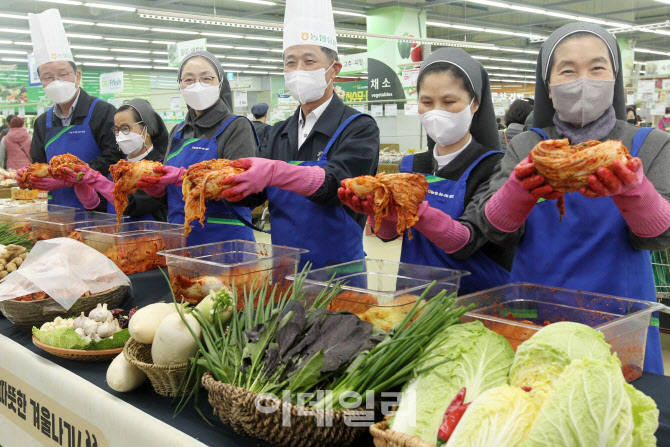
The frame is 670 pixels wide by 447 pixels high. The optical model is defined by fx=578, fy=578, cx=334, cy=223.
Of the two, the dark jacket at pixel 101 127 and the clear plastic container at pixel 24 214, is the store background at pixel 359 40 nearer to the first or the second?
the dark jacket at pixel 101 127

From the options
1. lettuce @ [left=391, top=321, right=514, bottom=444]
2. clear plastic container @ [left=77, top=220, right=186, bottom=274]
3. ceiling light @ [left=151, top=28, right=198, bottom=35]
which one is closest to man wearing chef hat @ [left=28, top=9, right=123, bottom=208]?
clear plastic container @ [left=77, top=220, right=186, bottom=274]

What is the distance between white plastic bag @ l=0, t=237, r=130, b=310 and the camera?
208 cm

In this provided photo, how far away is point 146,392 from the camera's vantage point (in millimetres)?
1581

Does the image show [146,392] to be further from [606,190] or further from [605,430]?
[606,190]

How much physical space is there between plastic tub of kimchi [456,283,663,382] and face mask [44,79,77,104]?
3.39 m

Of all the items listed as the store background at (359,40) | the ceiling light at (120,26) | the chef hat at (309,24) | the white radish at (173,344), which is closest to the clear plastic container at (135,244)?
the chef hat at (309,24)

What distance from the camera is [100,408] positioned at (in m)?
1.55

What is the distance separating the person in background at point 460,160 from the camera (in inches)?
80.7

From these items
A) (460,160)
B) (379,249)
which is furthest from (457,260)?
(379,249)

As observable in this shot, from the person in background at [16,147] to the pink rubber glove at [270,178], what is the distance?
370 inches

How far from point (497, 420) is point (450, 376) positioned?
0.18 meters

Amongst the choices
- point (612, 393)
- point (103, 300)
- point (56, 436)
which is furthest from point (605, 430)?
point (103, 300)

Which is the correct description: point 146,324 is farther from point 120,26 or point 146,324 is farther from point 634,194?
point 120,26

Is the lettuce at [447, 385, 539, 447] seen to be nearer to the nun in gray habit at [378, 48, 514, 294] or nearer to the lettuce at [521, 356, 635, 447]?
the lettuce at [521, 356, 635, 447]
